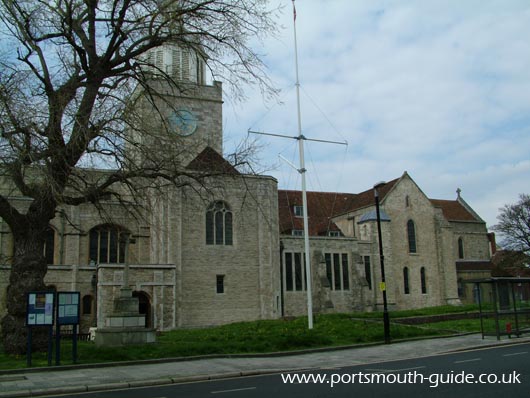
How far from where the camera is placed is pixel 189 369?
15148 mm

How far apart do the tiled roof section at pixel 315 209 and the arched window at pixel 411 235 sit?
6302 mm

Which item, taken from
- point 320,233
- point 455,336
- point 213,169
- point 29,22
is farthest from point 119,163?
point 320,233

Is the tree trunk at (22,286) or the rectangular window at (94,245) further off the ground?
the rectangular window at (94,245)

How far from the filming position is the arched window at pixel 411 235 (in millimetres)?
49906

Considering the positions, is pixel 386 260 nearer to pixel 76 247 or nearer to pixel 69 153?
pixel 76 247

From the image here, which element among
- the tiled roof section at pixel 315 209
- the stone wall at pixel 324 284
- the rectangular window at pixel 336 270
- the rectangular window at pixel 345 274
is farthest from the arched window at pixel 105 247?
the rectangular window at pixel 345 274

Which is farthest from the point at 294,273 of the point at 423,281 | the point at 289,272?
the point at 423,281

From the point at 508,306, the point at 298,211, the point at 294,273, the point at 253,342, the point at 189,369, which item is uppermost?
the point at 298,211

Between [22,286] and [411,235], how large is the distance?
39.8 metres

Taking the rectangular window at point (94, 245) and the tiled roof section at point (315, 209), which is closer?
the rectangular window at point (94, 245)

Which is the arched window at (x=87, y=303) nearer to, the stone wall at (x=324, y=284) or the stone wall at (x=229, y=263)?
the stone wall at (x=229, y=263)

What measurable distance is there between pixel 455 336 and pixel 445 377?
43.0 ft

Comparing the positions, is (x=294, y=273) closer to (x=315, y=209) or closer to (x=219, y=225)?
(x=219, y=225)

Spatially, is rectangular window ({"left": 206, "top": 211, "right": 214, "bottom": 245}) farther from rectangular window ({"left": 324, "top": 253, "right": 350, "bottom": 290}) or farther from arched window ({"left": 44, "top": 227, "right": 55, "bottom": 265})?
rectangular window ({"left": 324, "top": 253, "right": 350, "bottom": 290})
